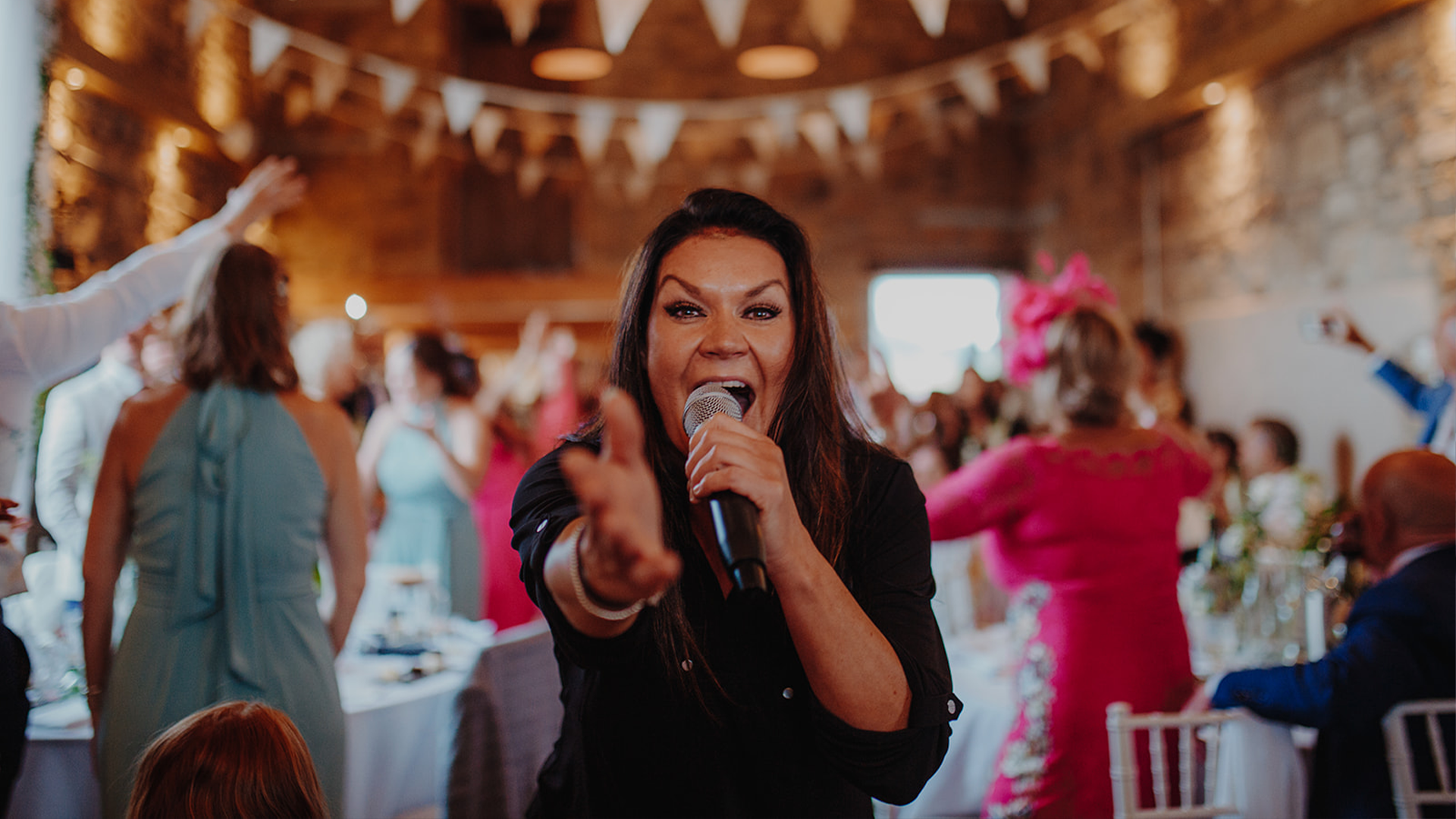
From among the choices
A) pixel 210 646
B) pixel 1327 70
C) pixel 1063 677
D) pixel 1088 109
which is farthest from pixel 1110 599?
pixel 1088 109

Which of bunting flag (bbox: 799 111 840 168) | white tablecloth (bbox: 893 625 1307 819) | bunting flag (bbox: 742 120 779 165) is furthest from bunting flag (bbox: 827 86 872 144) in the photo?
white tablecloth (bbox: 893 625 1307 819)


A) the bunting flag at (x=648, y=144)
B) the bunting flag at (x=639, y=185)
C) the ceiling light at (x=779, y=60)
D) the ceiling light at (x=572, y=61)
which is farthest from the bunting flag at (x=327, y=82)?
the ceiling light at (x=779, y=60)

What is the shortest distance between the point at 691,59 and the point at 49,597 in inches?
329

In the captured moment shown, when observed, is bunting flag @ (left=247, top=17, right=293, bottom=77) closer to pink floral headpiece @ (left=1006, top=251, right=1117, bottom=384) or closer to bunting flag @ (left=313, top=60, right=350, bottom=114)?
bunting flag @ (left=313, top=60, right=350, bottom=114)

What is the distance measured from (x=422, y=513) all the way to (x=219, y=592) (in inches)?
81.6

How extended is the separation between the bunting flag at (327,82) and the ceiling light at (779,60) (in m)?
3.13

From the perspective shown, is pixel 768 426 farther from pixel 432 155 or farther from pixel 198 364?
pixel 432 155

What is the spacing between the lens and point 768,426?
3.46 ft

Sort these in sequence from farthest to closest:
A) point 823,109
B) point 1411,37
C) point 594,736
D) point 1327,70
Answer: point 823,109
point 1327,70
point 1411,37
point 594,736

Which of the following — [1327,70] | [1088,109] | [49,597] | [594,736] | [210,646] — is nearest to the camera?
[594,736]

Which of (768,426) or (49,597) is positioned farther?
(49,597)

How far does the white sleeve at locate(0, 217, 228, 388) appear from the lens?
1820 mm

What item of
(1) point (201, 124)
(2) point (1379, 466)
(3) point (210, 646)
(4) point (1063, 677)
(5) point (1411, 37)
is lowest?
(4) point (1063, 677)

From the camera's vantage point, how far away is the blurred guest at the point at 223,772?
1197 millimetres
